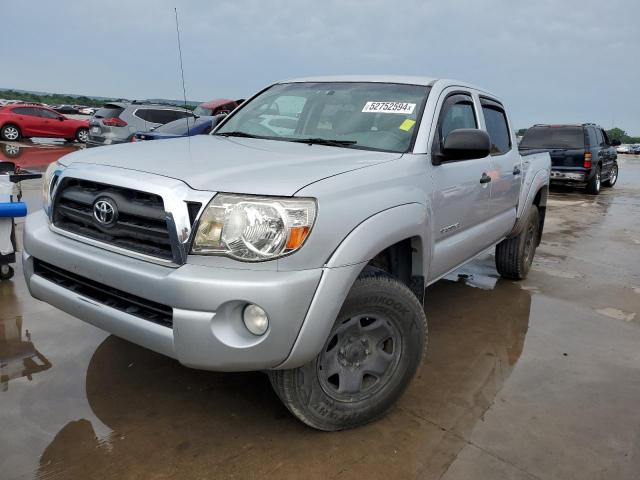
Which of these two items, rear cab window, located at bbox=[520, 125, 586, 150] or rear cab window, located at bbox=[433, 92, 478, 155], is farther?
rear cab window, located at bbox=[520, 125, 586, 150]

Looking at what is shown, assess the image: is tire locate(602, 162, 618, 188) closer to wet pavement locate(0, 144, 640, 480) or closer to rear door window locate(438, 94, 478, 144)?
wet pavement locate(0, 144, 640, 480)

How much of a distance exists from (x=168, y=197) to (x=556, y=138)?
13.4 metres

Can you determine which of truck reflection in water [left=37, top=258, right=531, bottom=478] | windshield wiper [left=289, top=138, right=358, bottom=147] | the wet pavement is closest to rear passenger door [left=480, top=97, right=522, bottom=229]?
the wet pavement

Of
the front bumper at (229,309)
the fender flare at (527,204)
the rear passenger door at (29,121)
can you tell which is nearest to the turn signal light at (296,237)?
the front bumper at (229,309)

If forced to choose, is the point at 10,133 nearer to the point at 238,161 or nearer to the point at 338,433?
the point at 238,161

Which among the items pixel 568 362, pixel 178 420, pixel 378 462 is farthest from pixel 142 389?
pixel 568 362

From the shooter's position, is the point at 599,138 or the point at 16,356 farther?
the point at 599,138

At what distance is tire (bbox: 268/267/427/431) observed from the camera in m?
2.41

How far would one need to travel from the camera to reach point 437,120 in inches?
129

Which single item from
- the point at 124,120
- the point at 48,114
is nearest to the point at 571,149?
the point at 124,120

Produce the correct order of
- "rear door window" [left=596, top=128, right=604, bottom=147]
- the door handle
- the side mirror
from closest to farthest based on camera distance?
the side mirror < the door handle < "rear door window" [left=596, top=128, right=604, bottom=147]

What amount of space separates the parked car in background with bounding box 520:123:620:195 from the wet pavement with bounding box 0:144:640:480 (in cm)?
1022

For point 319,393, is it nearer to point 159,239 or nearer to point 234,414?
point 234,414

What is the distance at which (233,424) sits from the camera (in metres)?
2.67
